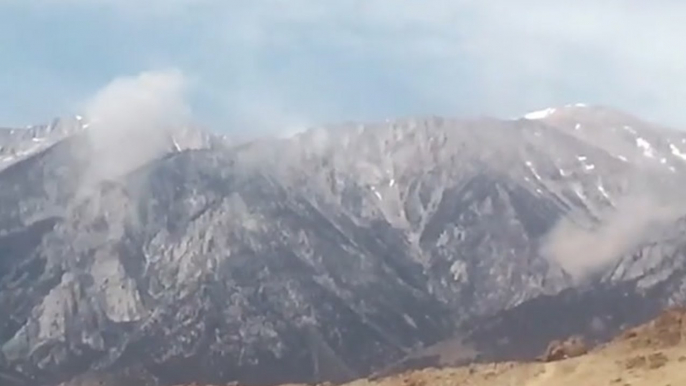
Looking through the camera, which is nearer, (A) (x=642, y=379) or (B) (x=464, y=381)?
(A) (x=642, y=379)

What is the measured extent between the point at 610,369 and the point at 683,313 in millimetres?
10805

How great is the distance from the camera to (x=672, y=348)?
44250 millimetres

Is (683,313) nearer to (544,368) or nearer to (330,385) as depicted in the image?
(544,368)

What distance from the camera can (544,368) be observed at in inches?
1689

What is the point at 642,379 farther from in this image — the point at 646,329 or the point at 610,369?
the point at 646,329

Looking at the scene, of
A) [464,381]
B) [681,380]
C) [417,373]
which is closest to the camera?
[681,380]

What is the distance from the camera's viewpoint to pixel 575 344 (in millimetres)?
52875

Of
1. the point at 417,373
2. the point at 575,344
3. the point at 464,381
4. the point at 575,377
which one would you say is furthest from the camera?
the point at 575,344

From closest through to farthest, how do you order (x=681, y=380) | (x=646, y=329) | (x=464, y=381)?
1. (x=681, y=380)
2. (x=464, y=381)
3. (x=646, y=329)

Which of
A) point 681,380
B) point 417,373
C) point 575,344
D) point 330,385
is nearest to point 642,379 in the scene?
point 681,380

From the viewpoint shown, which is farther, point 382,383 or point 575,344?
point 575,344

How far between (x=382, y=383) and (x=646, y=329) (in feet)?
37.8

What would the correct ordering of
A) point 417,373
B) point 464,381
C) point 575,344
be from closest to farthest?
point 464,381 < point 417,373 < point 575,344

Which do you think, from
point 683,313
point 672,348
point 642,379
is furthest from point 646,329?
point 642,379
